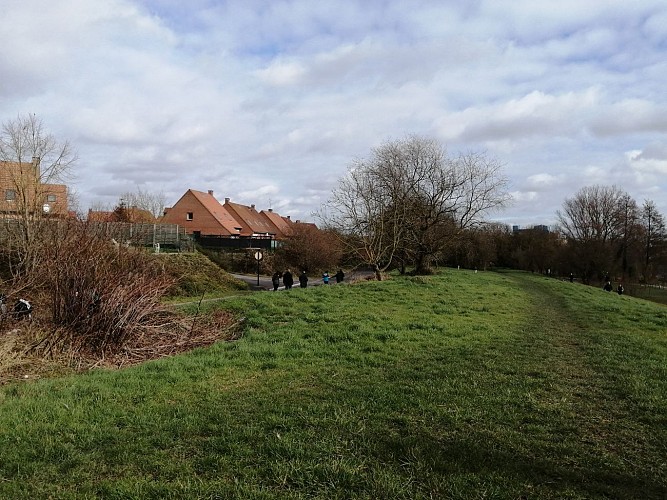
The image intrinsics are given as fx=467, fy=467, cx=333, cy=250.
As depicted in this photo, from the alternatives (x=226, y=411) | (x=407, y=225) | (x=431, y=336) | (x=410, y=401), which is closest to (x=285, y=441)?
(x=226, y=411)

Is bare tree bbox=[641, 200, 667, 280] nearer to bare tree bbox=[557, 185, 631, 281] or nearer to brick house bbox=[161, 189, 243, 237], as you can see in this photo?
bare tree bbox=[557, 185, 631, 281]

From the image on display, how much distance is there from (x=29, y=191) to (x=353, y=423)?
21.4m

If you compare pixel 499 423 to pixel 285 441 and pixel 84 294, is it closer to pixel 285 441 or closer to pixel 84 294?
pixel 285 441

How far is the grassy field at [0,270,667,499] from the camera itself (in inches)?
125

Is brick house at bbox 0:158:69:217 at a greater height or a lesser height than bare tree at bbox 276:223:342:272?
greater

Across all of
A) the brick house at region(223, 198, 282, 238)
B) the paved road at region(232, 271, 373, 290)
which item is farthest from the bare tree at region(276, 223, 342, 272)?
the brick house at region(223, 198, 282, 238)

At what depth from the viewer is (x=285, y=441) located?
149 inches

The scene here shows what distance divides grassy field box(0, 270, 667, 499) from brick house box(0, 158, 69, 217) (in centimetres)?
1565

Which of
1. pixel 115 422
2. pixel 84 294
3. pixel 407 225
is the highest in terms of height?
pixel 407 225

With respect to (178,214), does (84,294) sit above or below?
below

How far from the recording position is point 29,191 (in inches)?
802

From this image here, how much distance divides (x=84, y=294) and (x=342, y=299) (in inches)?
308

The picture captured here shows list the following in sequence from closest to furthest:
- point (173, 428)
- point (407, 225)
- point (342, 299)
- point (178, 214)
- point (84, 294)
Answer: point (173, 428) → point (84, 294) → point (342, 299) → point (407, 225) → point (178, 214)

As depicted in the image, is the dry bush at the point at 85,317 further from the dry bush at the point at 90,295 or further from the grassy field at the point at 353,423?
the grassy field at the point at 353,423
